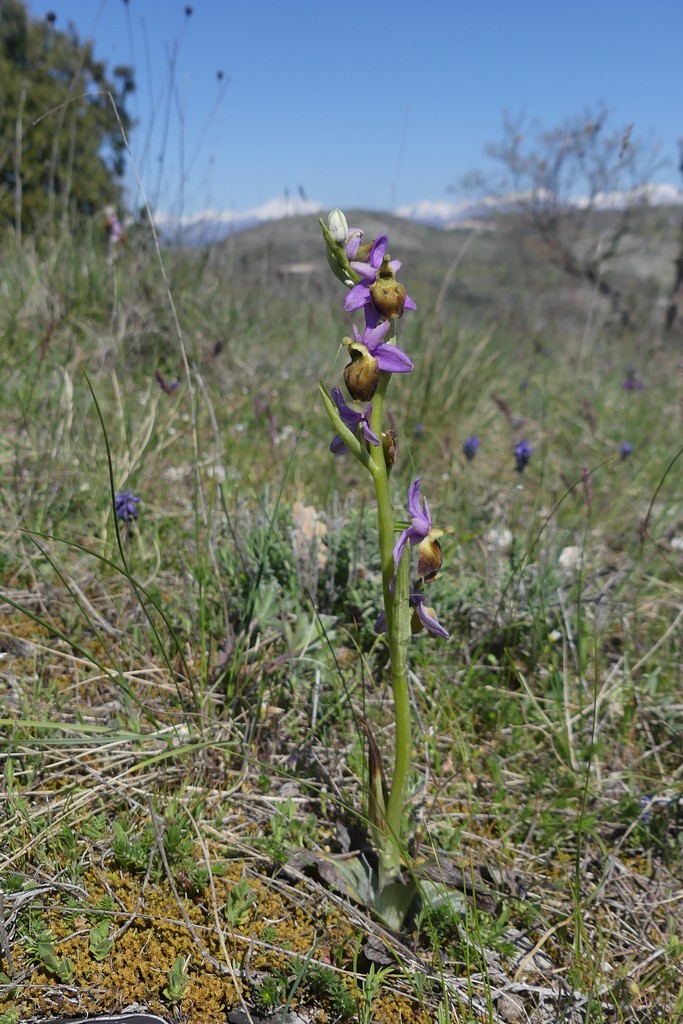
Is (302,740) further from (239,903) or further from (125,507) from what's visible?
(125,507)

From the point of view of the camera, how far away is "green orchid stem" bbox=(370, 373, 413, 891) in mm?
1137

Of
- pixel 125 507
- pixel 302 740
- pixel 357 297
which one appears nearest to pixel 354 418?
pixel 357 297

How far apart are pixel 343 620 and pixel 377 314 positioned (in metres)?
1.14

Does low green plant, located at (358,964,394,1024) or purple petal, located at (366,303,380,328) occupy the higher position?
purple petal, located at (366,303,380,328)

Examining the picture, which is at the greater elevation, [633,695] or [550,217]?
[550,217]

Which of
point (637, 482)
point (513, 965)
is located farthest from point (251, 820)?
point (637, 482)

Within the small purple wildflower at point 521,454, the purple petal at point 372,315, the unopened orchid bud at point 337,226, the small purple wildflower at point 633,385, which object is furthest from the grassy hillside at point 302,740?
the small purple wildflower at point 633,385

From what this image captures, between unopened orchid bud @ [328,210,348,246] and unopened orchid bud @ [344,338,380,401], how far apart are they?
180 millimetres

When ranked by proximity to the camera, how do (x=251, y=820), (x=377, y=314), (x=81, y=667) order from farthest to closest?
(x=81, y=667) → (x=251, y=820) → (x=377, y=314)

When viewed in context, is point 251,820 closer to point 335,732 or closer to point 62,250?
point 335,732

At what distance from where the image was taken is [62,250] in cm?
430

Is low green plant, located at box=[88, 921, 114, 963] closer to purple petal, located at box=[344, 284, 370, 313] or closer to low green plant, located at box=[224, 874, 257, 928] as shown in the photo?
low green plant, located at box=[224, 874, 257, 928]

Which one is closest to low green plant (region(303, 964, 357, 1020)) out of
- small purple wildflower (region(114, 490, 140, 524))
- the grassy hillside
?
the grassy hillside

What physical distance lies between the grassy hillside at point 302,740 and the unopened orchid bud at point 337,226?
53cm
